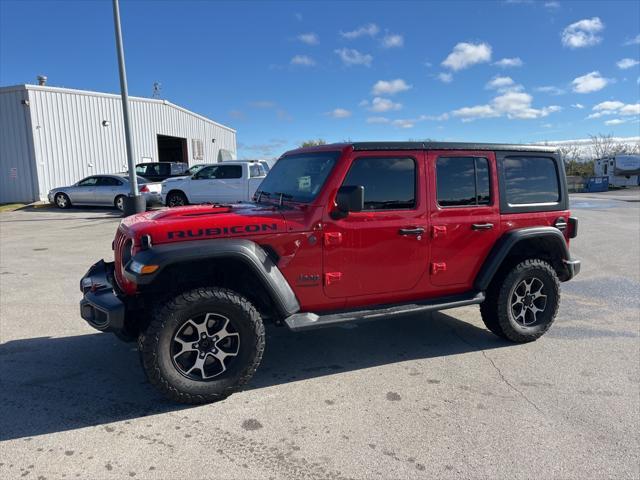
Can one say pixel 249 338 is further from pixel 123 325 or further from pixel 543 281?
pixel 543 281

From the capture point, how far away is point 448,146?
4.19m

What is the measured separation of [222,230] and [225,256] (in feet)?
0.69

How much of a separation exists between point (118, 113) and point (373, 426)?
81.4 ft

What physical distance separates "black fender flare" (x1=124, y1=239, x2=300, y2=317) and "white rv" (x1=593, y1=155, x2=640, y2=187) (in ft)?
147

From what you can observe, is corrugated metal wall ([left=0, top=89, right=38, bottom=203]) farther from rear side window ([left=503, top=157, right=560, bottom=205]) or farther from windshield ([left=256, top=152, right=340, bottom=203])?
rear side window ([left=503, top=157, right=560, bottom=205])

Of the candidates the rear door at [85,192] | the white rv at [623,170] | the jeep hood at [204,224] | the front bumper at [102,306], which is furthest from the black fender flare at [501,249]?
the white rv at [623,170]

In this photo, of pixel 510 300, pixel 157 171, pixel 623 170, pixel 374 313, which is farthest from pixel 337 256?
pixel 623 170

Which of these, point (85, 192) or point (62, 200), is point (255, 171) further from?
point (62, 200)

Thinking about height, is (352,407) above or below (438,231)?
below

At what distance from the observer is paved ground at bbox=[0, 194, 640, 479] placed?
8.96 feet

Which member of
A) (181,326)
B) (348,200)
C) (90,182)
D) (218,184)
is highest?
(90,182)

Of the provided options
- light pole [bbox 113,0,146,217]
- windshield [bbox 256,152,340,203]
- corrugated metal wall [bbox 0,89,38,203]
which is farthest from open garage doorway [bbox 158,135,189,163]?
windshield [bbox 256,152,340,203]

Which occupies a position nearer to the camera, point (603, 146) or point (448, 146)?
point (448, 146)

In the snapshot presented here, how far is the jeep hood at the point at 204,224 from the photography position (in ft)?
10.8
